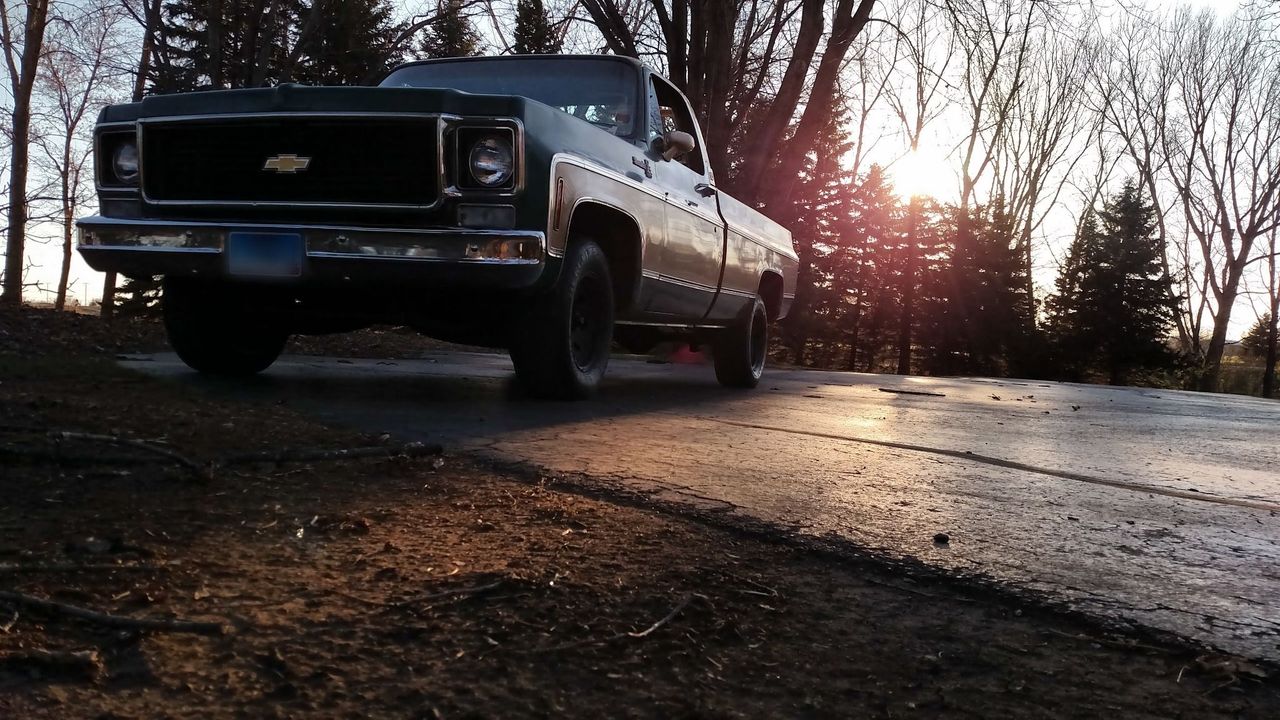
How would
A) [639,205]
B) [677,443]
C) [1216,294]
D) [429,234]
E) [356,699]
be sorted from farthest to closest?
1. [1216,294]
2. [639,205]
3. [429,234]
4. [677,443]
5. [356,699]

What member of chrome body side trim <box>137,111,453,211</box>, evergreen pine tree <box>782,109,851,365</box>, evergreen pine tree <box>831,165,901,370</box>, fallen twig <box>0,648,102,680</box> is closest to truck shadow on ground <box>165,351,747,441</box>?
chrome body side trim <box>137,111,453,211</box>

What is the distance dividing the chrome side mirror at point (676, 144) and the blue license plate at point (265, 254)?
2.40 metres

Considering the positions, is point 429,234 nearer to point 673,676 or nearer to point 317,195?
point 317,195

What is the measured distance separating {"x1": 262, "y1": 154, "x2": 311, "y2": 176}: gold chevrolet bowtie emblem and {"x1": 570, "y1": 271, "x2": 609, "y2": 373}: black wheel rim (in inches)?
56.1

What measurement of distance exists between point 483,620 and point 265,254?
3225 mm

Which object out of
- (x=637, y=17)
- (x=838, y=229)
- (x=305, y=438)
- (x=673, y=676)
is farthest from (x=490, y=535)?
(x=838, y=229)

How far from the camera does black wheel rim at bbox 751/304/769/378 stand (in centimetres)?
802

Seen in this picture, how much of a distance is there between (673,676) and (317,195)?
359cm

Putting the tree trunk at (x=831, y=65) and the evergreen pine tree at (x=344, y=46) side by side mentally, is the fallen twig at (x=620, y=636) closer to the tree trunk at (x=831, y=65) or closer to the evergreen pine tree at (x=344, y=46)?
the tree trunk at (x=831, y=65)

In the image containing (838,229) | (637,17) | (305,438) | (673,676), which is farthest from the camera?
(838,229)

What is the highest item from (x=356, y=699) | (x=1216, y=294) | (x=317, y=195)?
(x=1216, y=294)

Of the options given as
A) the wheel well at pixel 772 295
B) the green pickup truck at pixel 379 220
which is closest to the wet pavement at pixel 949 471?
the green pickup truck at pixel 379 220

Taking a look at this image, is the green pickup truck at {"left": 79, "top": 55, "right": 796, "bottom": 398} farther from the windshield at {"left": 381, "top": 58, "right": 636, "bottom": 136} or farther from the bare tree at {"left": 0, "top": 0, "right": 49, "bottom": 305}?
the bare tree at {"left": 0, "top": 0, "right": 49, "bottom": 305}

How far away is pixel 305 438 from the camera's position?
303 cm
